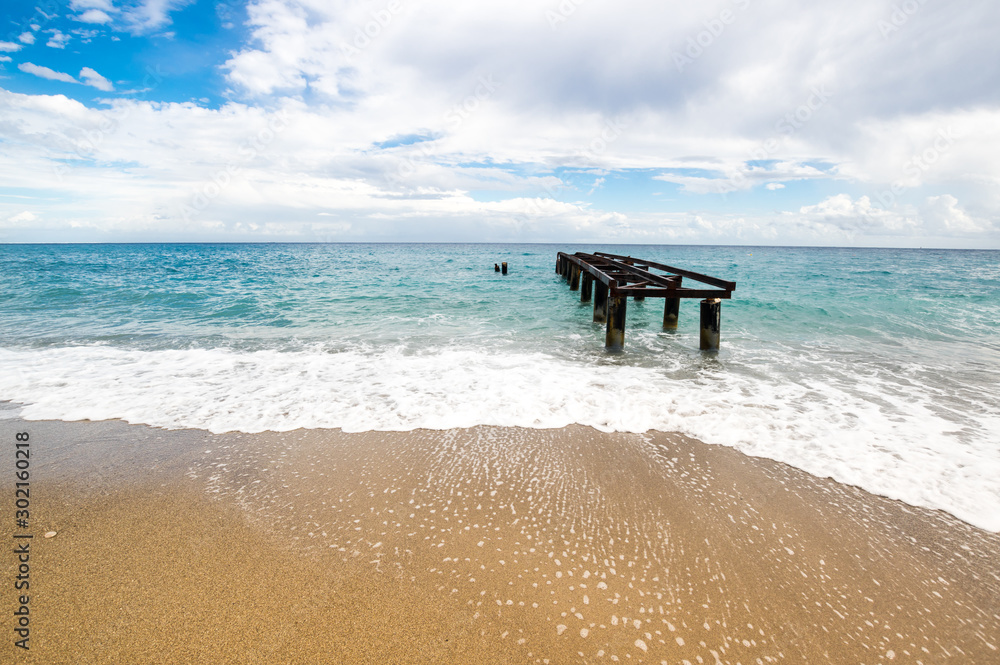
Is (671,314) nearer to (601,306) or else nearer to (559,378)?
(601,306)

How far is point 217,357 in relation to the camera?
8.43 metres

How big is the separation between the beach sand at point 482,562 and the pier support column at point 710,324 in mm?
5164

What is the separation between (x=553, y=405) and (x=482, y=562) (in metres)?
3.18

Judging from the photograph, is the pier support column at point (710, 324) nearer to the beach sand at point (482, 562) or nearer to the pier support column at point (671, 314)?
the pier support column at point (671, 314)

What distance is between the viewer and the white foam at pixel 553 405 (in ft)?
14.5

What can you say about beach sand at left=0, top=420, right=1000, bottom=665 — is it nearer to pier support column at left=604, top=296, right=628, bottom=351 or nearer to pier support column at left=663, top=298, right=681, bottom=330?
pier support column at left=604, top=296, right=628, bottom=351

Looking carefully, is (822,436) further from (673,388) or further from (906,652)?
(906,652)

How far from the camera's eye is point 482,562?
A: 292 cm

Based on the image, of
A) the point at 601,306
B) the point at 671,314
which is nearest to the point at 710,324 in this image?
the point at 671,314

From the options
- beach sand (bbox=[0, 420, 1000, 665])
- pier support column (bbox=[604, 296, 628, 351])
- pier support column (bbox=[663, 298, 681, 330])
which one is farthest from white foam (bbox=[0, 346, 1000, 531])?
pier support column (bbox=[663, 298, 681, 330])

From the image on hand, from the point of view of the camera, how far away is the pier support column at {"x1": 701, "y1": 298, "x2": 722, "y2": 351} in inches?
358

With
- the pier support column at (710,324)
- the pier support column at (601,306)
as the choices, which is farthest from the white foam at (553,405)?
the pier support column at (601,306)

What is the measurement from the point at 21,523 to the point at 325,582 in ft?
9.19

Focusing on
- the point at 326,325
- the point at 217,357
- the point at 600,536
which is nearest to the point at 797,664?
the point at 600,536
